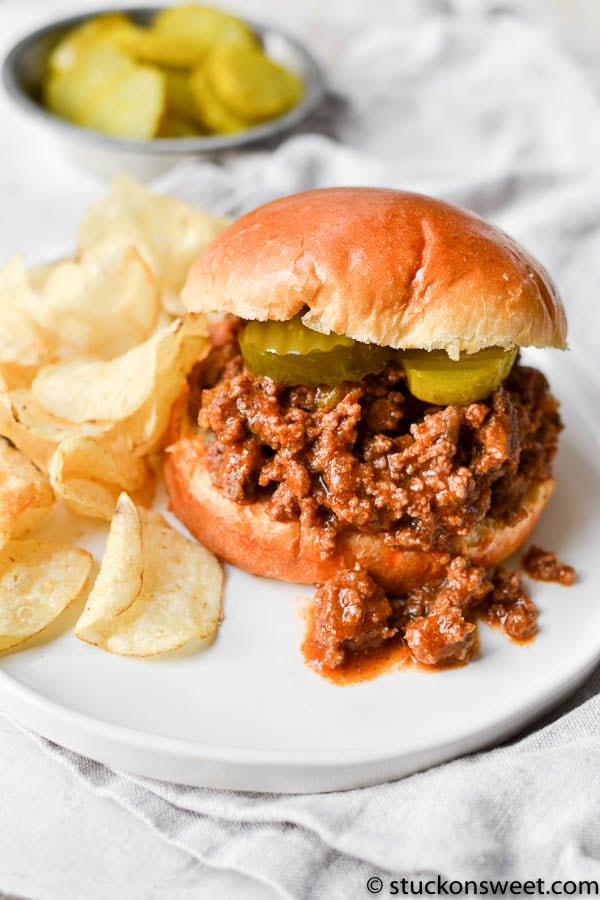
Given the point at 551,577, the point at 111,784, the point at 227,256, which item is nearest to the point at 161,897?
the point at 111,784

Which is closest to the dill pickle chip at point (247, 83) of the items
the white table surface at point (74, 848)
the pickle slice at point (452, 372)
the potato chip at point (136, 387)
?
the potato chip at point (136, 387)

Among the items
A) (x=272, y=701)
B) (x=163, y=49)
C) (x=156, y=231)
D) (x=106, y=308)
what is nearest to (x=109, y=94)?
(x=163, y=49)

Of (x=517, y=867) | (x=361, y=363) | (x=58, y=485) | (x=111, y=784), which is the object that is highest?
(x=361, y=363)

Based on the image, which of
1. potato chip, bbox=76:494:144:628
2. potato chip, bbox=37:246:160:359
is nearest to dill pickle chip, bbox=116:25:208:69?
potato chip, bbox=37:246:160:359

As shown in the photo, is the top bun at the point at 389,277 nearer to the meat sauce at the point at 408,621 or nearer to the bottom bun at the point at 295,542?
the bottom bun at the point at 295,542

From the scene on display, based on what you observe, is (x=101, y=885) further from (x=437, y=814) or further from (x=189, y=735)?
(x=437, y=814)

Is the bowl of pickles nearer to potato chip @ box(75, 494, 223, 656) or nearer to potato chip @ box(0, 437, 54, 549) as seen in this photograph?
potato chip @ box(0, 437, 54, 549)
